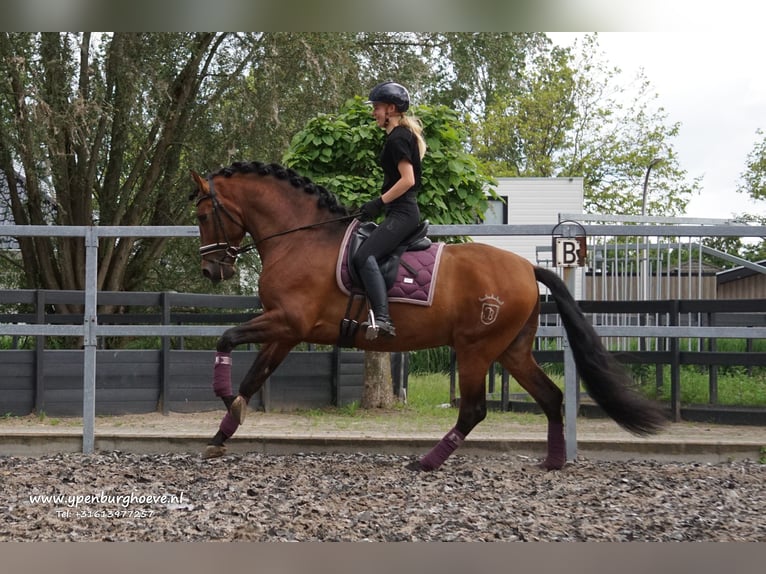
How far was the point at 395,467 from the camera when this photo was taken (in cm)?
639

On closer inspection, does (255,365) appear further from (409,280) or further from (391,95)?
(391,95)

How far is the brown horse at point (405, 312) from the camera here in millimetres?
6242

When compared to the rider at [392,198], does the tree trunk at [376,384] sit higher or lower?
lower

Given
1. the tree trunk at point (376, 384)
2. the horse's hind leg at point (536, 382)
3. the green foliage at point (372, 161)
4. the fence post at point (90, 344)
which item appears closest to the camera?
the horse's hind leg at point (536, 382)

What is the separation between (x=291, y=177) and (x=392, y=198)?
35.1 inches

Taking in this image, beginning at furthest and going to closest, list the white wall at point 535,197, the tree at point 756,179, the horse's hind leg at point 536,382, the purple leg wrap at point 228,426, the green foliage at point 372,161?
the tree at point 756,179
the white wall at point 535,197
the green foliage at point 372,161
the horse's hind leg at point 536,382
the purple leg wrap at point 228,426

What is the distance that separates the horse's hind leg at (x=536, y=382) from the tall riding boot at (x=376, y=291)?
3.20ft

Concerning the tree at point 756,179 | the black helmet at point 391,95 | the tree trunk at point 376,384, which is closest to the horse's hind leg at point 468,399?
the black helmet at point 391,95

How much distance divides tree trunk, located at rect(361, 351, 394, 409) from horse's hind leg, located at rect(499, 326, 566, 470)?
369cm

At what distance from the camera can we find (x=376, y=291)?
240 inches

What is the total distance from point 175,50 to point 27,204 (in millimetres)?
3244

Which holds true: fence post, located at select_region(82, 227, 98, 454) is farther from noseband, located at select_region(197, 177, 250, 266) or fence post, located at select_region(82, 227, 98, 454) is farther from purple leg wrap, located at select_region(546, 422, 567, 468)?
purple leg wrap, located at select_region(546, 422, 567, 468)

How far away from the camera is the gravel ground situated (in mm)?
4652

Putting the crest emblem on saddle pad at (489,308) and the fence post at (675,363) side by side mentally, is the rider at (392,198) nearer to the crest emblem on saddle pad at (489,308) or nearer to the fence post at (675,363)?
the crest emblem on saddle pad at (489,308)
